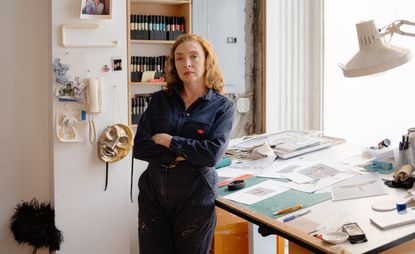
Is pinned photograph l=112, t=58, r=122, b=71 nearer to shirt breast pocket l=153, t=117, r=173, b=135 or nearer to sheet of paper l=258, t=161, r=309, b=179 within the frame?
shirt breast pocket l=153, t=117, r=173, b=135

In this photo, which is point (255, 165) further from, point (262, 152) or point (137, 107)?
point (137, 107)

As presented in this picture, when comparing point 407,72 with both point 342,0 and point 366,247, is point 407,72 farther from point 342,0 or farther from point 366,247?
point 366,247

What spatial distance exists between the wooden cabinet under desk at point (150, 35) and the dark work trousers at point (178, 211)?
4.05 feet

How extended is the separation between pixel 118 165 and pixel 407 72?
197 centimetres

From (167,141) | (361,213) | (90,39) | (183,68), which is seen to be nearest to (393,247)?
(361,213)

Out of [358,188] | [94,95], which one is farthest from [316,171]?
[94,95]

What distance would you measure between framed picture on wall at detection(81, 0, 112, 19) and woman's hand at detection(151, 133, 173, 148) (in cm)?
116

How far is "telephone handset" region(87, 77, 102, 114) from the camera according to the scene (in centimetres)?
277

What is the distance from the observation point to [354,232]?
4.79 ft

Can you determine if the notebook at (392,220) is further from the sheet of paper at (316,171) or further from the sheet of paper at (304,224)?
the sheet of paper at (316,171)

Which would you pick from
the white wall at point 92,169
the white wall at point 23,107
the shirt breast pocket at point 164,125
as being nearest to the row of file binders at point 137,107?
the white wall at point 92,169

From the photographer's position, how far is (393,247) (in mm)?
1436

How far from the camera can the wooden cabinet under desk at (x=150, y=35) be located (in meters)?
3.12

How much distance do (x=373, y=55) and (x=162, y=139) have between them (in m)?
0.88
